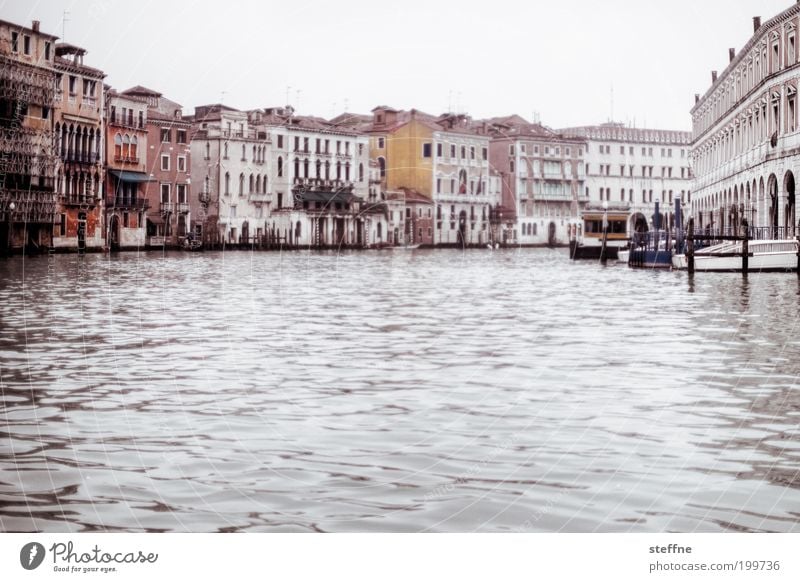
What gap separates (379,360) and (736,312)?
22.3 feet

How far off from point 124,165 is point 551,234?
19.2m

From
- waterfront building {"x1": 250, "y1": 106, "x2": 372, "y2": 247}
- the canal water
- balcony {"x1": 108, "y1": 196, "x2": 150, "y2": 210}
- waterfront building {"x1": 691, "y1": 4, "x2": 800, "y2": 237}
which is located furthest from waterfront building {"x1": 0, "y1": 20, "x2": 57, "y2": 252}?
waterfront building {"x1": 691, "y1": 4, "x2": 800, "y2": 237}

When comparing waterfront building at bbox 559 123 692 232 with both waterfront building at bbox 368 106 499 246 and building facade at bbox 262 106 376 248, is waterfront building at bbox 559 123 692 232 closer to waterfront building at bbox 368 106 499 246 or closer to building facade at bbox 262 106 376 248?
waterfront building at bbox 368 106 499 246

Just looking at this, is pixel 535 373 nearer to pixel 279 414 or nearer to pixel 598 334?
pixel 279 414

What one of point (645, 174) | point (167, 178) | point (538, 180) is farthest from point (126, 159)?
point (645, 174)

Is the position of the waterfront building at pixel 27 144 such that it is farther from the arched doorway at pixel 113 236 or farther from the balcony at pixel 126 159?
the balcony at pixel 126 159

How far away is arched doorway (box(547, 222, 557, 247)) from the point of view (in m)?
57.1

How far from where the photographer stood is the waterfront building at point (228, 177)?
54.3 metres

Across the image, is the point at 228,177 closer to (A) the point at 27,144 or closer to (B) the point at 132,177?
(B) the point at 132,177

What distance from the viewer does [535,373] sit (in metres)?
9.30

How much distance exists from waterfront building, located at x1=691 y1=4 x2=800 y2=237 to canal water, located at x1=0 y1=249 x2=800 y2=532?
1735 cm
